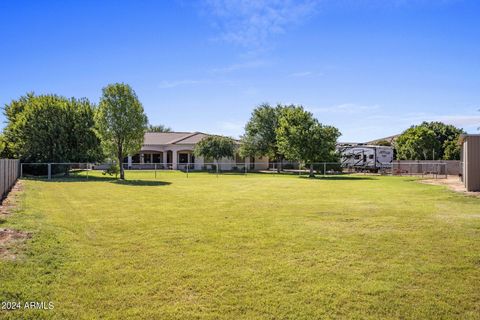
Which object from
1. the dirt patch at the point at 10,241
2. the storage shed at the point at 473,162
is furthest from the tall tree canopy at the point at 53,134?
the storage shed at the point at 473,162

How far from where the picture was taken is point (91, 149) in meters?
34.4

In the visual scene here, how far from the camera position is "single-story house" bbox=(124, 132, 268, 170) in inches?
2084

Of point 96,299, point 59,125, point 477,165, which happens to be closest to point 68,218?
point 96,299

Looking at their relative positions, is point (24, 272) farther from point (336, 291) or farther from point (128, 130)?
point (128, 130)

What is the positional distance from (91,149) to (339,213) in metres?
27.7

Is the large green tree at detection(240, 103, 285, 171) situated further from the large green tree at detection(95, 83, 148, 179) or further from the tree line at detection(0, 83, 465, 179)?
the large green tree at detection(95, 83, 148, 179)

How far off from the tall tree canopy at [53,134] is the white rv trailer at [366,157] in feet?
96.0

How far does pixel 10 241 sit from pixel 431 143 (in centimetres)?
6152

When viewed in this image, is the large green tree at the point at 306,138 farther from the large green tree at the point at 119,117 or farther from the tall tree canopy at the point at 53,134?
the tall tree canopy at the point at 53,134

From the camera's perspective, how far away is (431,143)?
58844mm

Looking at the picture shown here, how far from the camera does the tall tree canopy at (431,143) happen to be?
186 feet

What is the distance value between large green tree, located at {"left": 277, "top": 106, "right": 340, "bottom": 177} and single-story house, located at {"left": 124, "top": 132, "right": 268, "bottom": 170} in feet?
42.8

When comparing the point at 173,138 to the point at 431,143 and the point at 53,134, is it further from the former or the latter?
the point at 431,143

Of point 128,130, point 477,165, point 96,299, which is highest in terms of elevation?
point 128,130
